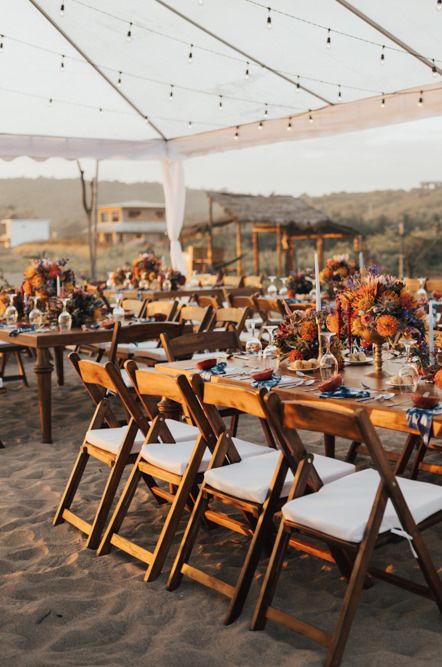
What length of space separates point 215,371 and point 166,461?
802 millimetres

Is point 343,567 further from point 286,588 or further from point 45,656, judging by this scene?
point 45,656

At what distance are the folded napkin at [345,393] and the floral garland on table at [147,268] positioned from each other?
7.53 metres

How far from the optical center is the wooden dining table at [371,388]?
121 inches

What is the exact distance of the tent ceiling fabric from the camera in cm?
796

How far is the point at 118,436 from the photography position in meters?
3.89

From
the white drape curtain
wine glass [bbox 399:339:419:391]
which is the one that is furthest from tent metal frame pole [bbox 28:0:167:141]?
wine glass [bbox 399:339:419:391]

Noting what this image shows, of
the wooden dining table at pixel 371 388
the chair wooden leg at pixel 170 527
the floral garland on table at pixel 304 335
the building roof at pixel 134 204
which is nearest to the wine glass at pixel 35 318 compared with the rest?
the wooden dining table at pixel 371 388

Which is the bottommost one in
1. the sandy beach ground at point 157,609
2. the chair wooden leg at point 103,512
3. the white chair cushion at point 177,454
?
the sandy beach ground at point 157,609

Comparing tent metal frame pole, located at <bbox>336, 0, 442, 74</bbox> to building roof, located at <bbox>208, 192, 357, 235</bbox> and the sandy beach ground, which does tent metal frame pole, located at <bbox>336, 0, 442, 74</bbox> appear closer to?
the sandy beach ground

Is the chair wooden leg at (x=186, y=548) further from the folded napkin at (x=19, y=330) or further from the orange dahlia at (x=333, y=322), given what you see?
the folded napkin at (x=19, y=330)

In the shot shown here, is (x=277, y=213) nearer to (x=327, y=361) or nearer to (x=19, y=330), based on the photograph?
(x=19, y=330)

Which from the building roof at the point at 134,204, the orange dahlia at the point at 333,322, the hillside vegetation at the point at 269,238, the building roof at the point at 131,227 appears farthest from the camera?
the building roof at the point at 134,204

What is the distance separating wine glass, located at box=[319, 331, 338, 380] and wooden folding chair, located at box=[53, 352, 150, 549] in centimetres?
92

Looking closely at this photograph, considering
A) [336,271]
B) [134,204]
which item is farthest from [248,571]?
[134,204]
